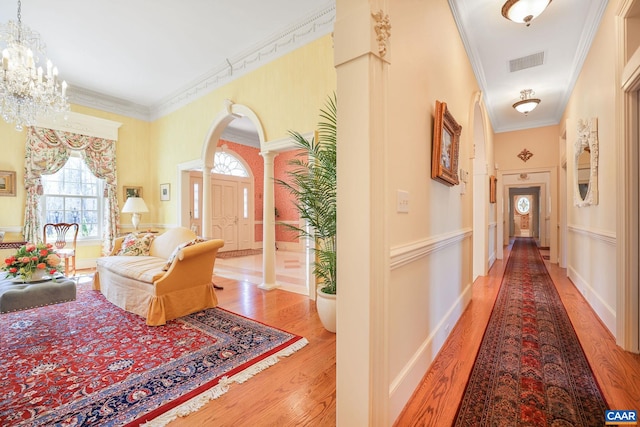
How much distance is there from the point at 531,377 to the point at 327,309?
1.53 meters

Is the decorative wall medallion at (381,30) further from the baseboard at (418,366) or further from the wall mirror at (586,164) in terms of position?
the wall mirror at (586,164)

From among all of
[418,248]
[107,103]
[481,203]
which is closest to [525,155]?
[481,203]

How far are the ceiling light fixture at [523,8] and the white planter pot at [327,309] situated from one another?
3.01 m

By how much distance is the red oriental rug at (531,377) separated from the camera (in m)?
1.51

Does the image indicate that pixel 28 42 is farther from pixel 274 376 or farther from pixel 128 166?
pixel 274 376

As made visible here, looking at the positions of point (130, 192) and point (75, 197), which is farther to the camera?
point (130, 192)

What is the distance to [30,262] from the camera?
8.39 feet

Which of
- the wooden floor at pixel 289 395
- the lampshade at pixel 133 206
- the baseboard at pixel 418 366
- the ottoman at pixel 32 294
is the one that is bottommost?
the wooden floor at pixel 289 395

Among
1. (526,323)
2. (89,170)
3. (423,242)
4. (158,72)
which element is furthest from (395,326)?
(89,170)

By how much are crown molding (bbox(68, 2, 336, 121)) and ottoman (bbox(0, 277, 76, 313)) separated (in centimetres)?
372

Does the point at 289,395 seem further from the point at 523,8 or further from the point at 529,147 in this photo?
the point at 529,147

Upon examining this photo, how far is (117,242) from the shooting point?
4160 millimetres

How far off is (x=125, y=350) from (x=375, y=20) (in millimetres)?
2879

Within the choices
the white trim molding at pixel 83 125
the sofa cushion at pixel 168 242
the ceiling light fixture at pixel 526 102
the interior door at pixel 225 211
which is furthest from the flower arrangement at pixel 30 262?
the ceiling light fixture at pixel 526 102
